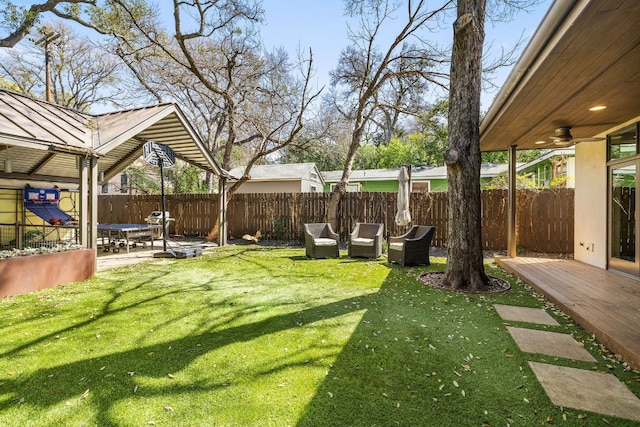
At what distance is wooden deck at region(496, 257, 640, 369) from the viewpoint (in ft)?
9.91

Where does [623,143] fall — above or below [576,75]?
below

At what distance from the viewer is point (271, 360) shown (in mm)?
2773

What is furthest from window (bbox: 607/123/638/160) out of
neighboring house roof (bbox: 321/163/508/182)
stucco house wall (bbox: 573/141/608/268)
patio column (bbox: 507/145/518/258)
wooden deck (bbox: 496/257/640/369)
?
neighboring house roof (bbox: 321/163/508/182)

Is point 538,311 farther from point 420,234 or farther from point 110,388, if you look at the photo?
point 110,388

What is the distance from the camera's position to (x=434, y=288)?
527cm

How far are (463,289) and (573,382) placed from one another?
107 inches

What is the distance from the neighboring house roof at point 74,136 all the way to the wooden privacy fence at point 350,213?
272cm

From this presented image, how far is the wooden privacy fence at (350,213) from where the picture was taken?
8.91m

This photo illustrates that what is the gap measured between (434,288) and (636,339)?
2.55 metres

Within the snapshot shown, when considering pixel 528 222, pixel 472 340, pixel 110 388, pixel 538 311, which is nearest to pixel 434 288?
pixel 538 311

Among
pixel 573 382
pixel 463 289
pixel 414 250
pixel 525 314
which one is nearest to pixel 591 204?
pixel 414 250

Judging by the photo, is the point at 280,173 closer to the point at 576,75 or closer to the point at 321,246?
the point at 321,246

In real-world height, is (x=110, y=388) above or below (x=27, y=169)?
below

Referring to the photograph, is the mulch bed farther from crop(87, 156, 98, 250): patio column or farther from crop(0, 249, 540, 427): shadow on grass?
crop(87, 156, 98, 250): patio column
